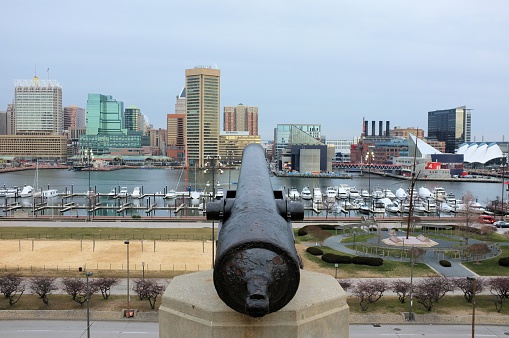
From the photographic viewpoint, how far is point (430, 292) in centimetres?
1368

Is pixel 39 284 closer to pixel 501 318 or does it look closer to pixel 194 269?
pixel 194 269

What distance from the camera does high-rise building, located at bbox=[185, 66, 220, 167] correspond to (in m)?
117

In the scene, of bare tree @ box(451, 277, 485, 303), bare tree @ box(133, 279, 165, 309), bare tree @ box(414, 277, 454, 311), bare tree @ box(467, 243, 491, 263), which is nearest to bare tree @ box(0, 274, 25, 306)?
bare tree @ box(133, 279, 165, 309)

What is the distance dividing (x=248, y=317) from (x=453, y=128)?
6633 inches

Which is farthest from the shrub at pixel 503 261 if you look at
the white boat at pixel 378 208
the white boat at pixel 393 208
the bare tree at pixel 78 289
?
the white boat at pixel 393 208

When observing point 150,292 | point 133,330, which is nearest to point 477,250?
point 150,292

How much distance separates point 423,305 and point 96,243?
14.6m

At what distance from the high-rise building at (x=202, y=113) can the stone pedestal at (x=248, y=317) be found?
111401mm

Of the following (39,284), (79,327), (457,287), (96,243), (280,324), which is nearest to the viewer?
(280,324)

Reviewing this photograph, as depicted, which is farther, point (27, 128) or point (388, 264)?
point (27, 128)

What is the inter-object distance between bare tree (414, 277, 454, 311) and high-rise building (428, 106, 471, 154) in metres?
150

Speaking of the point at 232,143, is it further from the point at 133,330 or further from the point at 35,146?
the point at 133,330

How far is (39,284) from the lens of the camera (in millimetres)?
13672

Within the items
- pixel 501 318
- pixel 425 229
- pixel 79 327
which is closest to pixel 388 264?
pixel 501 318
